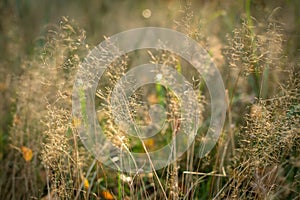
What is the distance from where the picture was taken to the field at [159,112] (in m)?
1.51

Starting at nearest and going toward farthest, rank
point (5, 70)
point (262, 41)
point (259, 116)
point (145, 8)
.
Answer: point (259, 116)
point (262, 41)
point (5, 70)
point (145, 8)

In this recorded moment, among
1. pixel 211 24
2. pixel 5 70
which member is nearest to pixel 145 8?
pixel 211 24

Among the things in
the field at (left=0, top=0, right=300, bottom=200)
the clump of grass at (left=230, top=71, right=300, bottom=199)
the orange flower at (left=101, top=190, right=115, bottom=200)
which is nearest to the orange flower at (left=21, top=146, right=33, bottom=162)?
the field at (left=0, top=0, right=300, bottom=200)

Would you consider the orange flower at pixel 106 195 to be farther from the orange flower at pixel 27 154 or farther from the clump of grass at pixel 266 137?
the clump of grass at pixel 266 137

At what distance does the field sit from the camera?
1507 millimetres

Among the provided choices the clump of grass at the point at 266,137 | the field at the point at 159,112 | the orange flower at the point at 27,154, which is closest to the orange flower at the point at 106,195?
the field at the point at 159,112

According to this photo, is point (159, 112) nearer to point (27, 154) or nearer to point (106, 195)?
point (106, 195)

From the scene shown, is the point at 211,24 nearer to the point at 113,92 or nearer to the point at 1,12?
the point at 1,12

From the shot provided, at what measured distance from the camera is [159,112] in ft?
6.60

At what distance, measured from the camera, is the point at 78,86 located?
1.62 metres

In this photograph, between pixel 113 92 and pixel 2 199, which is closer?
pixel 113 92

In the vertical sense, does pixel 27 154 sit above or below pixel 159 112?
below

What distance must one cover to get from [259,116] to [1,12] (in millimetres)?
2239

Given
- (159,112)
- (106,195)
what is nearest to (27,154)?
(106,195)
